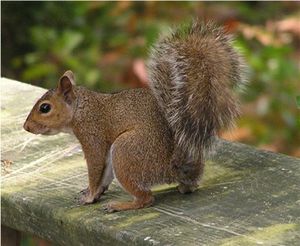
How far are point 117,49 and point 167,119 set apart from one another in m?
2.62

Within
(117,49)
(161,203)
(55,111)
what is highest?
(55,111)

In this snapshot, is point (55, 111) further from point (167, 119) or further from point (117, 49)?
point (117, 49)

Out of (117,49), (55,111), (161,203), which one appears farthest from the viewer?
(117,49)

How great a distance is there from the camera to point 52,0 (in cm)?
519

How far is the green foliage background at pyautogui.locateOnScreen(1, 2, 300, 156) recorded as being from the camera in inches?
193

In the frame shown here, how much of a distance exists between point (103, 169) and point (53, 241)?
0.25 m

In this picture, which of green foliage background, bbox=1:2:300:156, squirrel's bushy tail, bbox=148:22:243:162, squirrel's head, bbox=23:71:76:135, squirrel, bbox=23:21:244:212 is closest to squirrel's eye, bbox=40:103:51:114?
squirrel's head, bbox=23:71:76:135

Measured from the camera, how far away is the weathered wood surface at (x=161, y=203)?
2299mm

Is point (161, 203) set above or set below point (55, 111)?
below

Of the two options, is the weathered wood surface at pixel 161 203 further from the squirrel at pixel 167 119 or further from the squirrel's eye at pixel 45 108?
the squirrel's eye at pixel 45 108

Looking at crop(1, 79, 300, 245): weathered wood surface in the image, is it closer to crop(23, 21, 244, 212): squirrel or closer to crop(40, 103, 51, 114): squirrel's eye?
crop(23, 21, 244, 212): squirrel

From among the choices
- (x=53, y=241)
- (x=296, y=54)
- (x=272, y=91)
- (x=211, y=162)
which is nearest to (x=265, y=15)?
(x=296, y=54)

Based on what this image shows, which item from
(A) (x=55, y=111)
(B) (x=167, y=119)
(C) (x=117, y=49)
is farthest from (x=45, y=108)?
(C) (x=117, y=49)

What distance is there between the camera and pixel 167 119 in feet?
8.54
